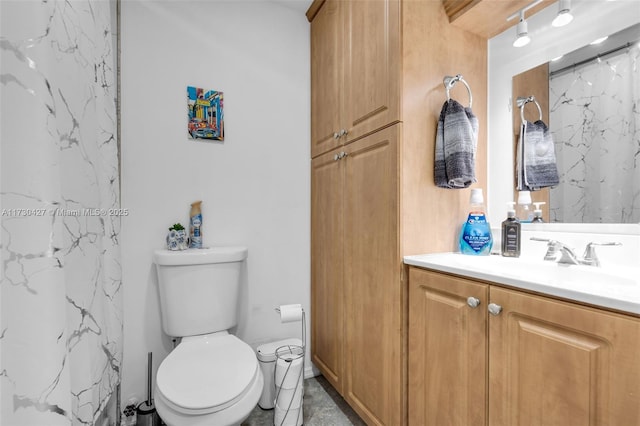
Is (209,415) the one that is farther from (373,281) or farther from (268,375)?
(373,281)

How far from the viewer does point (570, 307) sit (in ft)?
2.14

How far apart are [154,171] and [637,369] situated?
183cm

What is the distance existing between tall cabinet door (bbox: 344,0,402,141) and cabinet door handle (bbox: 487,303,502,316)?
0.70 meters

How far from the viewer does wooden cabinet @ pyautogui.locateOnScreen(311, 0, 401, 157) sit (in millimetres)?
1159

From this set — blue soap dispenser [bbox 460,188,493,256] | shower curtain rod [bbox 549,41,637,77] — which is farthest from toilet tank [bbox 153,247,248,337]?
shower curtain rod [bbox 549,41,637,77]

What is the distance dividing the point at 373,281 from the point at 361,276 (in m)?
0.09

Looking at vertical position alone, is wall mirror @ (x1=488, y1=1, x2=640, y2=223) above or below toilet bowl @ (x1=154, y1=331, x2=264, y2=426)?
above

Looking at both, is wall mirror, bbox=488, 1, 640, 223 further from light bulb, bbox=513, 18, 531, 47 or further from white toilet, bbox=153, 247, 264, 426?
white toilet, bbox=153, 247, 264, 426

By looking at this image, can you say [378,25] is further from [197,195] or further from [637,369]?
[637,369]

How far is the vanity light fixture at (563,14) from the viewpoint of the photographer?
1041 mm

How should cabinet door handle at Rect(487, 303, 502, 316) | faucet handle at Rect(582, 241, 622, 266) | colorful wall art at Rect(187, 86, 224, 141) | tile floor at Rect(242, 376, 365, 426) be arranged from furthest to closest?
colorful wall art at Rect(187, 86, 224, 141), tile floor at Rect(242, 376, 365, 426), faucet handle at Rect(582, 241, 622, 266), cabinet door handle at Rect(487, 303, 502, 316)

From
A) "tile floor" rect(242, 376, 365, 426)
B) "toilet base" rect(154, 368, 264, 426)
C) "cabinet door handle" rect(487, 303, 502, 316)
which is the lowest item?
"tile floor" rect(242, 376, 365, 426)

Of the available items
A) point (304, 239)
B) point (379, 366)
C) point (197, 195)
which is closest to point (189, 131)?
point (197, 195)

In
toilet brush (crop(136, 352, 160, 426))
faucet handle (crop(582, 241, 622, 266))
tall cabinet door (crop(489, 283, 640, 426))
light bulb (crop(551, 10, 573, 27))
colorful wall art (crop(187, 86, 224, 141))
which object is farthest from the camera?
colorful wall art (crop(187, 86, 224, 141))
